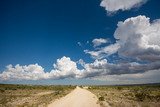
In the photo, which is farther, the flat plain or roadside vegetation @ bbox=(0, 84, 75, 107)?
roadside vegetation @ bbox=(0, 84, 75, 107)

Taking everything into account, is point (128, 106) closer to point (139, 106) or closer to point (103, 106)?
point (139, 106)

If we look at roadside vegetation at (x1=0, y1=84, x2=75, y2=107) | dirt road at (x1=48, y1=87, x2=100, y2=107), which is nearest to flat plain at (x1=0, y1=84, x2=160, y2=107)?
roadside vegetation at (x1=0, y1=84, x2=75, y2=107)

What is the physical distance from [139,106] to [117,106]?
2.81m

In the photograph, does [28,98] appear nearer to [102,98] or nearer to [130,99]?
[102,98]

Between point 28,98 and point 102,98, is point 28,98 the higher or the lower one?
the higher one

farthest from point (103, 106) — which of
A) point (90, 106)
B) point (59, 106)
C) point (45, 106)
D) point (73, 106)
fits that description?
point (45, 106)

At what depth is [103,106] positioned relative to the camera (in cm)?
2736

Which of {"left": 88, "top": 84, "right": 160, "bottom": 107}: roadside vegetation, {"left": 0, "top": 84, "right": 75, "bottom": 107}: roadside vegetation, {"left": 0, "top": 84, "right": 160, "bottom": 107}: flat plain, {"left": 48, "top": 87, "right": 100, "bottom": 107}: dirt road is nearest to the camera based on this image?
{"left": 48, "top": 87, "right": 100, "bottom": 107}: dirt road

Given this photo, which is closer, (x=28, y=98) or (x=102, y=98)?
(x=102, y=98)

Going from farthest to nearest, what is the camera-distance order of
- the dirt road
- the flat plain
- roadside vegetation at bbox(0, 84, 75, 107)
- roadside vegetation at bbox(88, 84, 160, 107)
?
roadside vegetation at bbox(0, 84, 75, 107)
the flat plain
roadside vegetation at bbox(88, 84, 160, 107)
the dirt road

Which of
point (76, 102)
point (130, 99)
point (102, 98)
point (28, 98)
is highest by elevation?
point (28, 98)

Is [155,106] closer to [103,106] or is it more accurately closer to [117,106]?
[117,106]

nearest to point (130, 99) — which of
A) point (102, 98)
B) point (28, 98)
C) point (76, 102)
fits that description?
point (102, 98)

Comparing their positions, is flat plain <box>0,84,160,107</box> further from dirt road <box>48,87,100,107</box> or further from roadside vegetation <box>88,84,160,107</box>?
dirt road <box>48,87,100,107</box>
